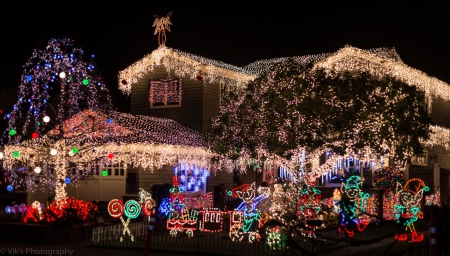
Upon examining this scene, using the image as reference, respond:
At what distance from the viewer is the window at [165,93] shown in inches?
1094

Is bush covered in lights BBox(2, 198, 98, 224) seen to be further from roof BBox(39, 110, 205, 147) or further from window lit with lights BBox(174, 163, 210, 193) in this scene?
window lit with lights BBox(174, 163, 210, 193)

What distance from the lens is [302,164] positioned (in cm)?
1806

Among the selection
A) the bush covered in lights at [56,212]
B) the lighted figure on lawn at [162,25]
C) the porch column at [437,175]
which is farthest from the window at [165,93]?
the porch column at [437,175]

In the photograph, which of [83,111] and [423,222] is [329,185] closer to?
[423,222]

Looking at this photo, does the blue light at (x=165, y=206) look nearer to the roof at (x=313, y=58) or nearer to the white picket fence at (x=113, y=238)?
the white picket fence at (x=113, y=238)

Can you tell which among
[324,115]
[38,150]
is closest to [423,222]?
[324,115]

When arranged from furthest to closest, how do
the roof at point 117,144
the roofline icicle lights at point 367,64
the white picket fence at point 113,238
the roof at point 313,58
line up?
the roof at point 313,58 → the roofline icicle lights at point 367,64 → the roof at point 117,144 → the white picket fence at point 113,238

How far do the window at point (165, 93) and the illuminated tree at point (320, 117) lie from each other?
951 centimetres

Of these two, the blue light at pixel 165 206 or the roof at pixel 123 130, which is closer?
the blue light at pixel 165 206

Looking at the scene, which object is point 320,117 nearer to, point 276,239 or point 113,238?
point 276,239

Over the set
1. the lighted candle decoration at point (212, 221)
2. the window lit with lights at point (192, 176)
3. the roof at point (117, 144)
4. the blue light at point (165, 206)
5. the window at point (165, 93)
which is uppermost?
the window at point (165, 93)

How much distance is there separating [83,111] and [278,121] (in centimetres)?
666

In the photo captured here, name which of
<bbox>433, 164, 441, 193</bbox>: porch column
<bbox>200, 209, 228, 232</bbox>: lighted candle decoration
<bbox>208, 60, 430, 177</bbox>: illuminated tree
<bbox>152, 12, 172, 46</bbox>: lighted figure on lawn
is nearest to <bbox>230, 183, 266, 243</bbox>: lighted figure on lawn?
<bbox>200, 209, 228, 232</bbox>: lighted candle decoration

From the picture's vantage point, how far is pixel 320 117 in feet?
56.2
